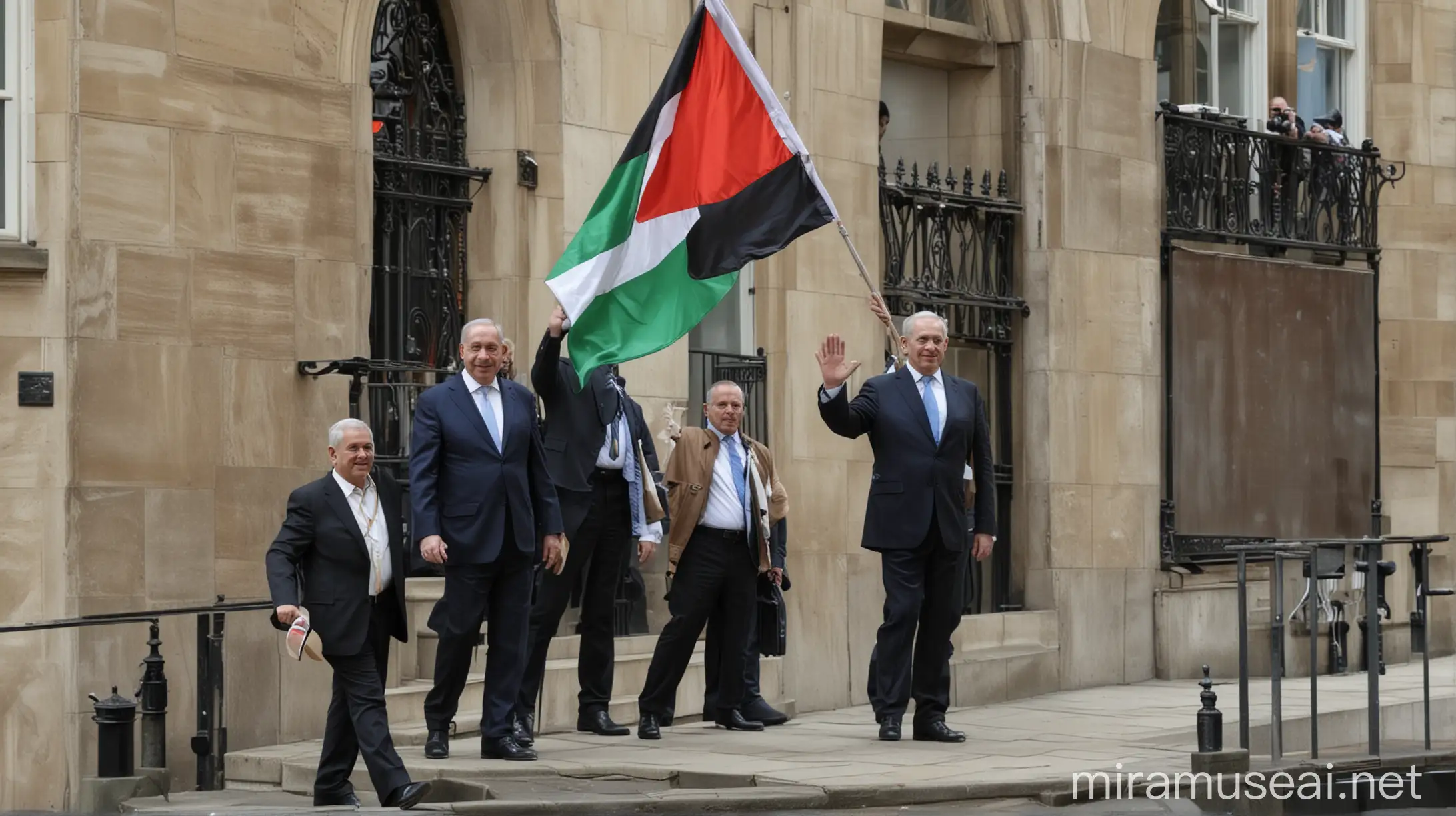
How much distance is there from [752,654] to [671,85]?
10.7 ft

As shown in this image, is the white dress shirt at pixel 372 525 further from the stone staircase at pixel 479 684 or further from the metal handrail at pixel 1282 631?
the metal handrail at pixel 1282 631

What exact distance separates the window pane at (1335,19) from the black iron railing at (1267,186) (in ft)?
4.04

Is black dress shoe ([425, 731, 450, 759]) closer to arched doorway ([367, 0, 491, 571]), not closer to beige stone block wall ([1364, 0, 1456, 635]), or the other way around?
arched doorway ([367, 0, 491, 571])

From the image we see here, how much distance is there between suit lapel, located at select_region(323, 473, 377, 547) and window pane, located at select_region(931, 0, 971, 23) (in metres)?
9.03

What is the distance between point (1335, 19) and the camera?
2164cm

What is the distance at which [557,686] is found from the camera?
44.3 feet

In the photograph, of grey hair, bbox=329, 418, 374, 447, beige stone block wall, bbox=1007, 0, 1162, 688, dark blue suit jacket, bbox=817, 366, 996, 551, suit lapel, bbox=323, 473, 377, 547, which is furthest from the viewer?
beige stone block wall, bbox=1007, 0, 1162, 688

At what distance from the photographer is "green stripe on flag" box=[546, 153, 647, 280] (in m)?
12.1

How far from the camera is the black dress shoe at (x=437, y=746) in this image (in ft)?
37.6

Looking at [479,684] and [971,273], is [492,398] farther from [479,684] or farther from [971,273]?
[971,273]

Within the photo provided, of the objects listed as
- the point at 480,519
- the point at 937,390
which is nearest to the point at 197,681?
the point at 480,519

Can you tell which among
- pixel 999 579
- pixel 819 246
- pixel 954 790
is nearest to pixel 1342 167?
→ pixel 999 579

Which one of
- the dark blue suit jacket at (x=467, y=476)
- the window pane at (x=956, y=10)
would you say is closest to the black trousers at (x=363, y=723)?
the dark blue suit jacket at (x=467, y=476)

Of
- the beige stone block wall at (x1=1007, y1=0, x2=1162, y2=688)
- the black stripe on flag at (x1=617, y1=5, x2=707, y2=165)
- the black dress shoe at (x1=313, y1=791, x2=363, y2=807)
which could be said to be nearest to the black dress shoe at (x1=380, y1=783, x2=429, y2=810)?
the black dress shoe at (x1=313, y1=791, x2=363, y2=807)
